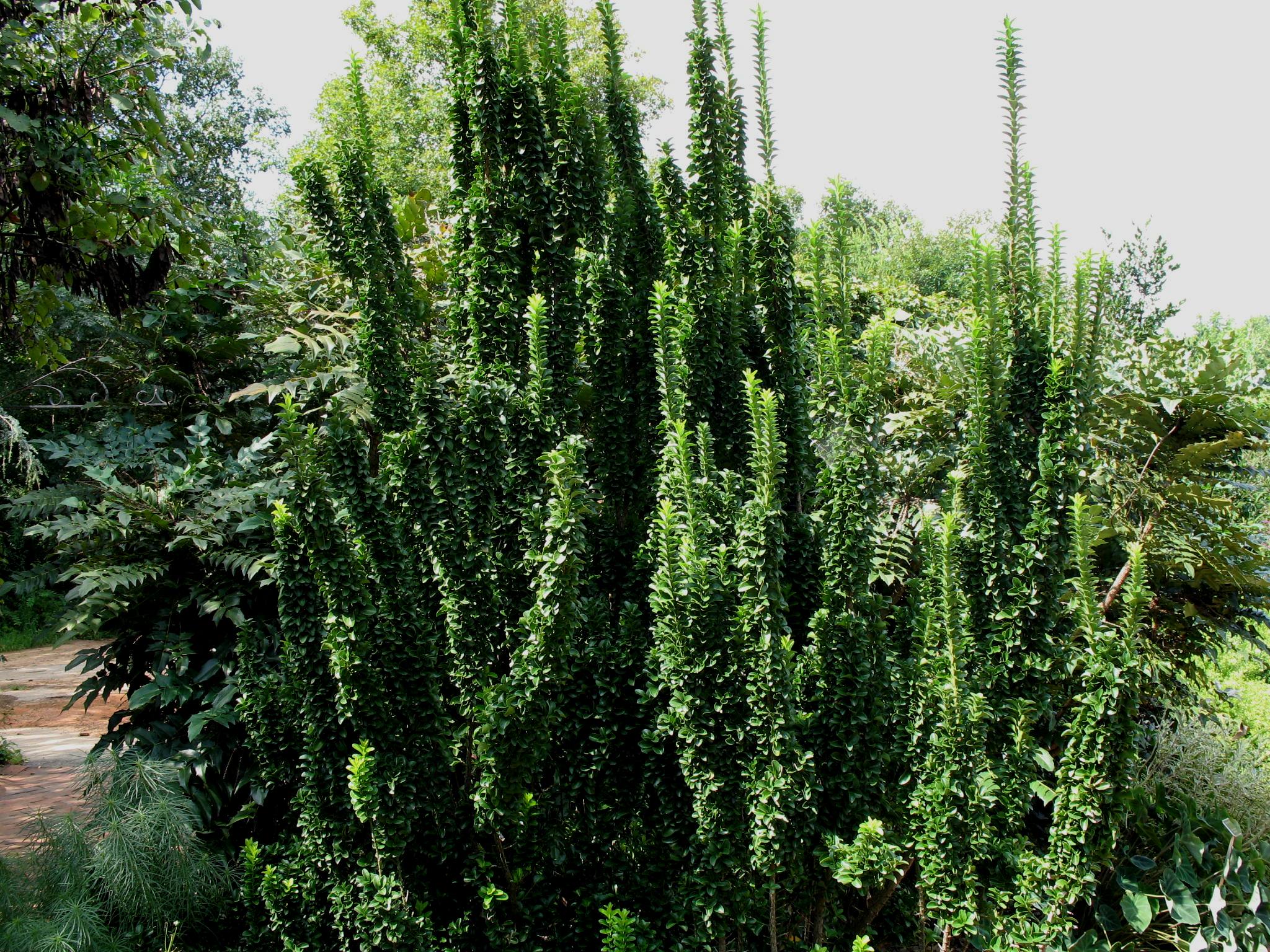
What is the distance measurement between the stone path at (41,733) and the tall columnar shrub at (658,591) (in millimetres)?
2231

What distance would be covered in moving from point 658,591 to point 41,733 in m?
7.62

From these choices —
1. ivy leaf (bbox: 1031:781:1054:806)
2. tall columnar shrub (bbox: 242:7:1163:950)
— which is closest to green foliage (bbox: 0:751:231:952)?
tall columnar shrub (bbox: 242:7:1163:950)

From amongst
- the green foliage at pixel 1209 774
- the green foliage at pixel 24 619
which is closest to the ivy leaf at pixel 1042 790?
the green foliage at pixel 1209 774

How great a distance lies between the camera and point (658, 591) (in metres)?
2.40

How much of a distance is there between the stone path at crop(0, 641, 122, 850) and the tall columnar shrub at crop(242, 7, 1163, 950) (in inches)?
87.8

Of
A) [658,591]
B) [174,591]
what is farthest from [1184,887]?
[174,591]

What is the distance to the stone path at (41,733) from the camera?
500 centimetres

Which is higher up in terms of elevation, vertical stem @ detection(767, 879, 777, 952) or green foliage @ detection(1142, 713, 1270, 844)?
vertical stem @ detection(767, 879, 777, 952)

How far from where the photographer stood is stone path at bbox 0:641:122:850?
500cm

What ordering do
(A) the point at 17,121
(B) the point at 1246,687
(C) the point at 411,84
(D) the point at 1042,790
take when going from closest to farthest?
(D) the point at 1042,790
(A) the point at 17,121
(B) the point at 1246,687
(C) the point at 411,84

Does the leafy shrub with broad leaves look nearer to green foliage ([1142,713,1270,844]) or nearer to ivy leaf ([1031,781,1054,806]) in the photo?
green foliage ([1142,713,1270,844])

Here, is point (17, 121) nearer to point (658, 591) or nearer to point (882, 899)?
point (658, 591)

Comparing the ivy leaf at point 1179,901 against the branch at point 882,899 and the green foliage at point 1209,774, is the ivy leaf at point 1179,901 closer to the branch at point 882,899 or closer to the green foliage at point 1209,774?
the green foliage at point 1209,774

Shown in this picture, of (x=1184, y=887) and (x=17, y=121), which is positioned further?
(x=1184, y=887)
